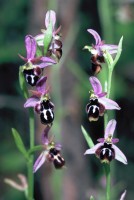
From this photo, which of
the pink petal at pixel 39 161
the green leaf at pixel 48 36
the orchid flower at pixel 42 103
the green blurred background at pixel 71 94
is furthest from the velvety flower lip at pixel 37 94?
the green blurred background at pixel 71 94

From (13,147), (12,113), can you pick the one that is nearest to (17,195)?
(13,147)

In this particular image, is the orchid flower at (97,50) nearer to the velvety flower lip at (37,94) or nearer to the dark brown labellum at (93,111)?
the dark brown labellum at (93,111)

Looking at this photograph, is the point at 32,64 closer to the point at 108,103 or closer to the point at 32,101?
the point at 32,101

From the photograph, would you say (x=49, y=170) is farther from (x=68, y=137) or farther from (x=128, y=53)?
(x=128, y=53)

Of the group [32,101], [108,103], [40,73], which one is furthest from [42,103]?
[108,103]

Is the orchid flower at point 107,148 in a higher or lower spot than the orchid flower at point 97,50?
lower

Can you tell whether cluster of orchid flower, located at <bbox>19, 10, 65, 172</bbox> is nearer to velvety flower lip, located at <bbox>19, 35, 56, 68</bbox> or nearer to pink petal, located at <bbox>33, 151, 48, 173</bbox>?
velvety flower lip, located at <bbox>19, 35, 56, 68</bbox>
